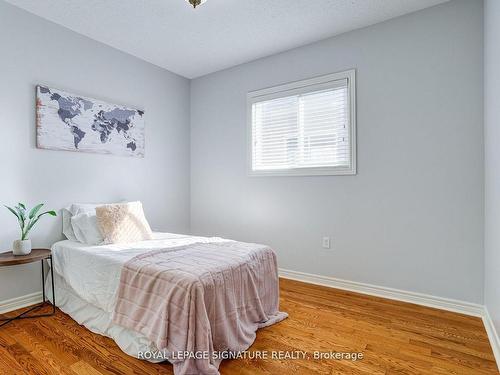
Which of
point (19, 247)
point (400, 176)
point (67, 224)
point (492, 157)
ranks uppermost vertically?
point (492, 157)

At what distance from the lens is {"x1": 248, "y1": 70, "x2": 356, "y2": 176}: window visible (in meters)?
3.02

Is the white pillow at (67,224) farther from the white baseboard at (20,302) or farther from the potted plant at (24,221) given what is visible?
the white baseboard at (20,302)

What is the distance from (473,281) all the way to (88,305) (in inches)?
122

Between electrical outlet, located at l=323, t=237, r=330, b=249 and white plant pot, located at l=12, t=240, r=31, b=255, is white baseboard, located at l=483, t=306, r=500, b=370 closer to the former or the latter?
electrical outlet, located at l=323, t=237, r=330, b=249

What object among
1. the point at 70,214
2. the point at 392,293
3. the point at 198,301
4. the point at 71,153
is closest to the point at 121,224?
the point at 70,214

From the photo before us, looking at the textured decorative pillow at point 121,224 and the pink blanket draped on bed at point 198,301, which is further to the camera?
the textured decorative pillow at point 121,224

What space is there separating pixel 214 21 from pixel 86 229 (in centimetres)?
227

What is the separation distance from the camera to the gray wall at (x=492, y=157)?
1875 mm

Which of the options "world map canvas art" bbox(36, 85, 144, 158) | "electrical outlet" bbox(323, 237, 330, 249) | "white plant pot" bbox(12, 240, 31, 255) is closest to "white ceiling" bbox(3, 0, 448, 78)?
"world map canvas art" bbox(36, 85, 144, 158)

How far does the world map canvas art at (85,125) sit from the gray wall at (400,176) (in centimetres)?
149

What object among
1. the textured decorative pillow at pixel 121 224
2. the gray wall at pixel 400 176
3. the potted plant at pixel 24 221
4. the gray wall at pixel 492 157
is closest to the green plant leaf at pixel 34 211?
the potted plant at pixel 24 221

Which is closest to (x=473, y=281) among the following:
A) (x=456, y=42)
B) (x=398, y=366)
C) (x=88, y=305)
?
(x=398, y=366)

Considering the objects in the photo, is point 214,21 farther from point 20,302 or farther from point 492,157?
point 20,302

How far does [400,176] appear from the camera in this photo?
8.95 ft
